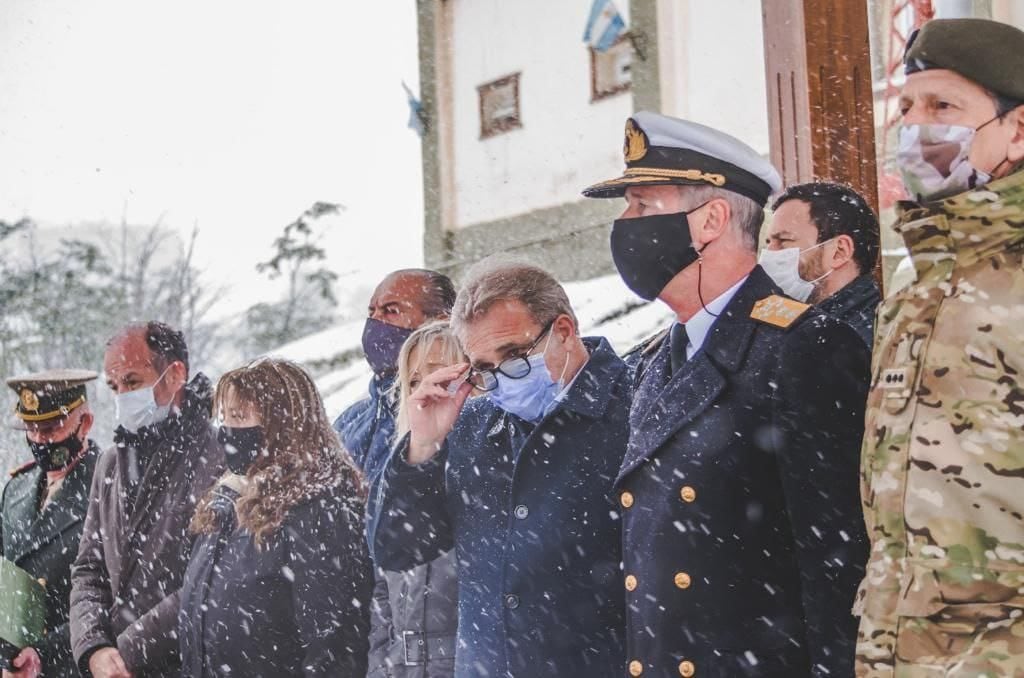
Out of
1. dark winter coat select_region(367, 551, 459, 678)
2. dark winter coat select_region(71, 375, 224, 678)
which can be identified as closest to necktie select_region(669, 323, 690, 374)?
dark winter coat select_region(367, 551, 459, 678)

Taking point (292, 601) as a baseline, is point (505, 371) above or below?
above

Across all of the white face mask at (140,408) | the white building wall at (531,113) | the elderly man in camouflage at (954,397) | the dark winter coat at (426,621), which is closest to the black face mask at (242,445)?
the dark winter coat at (426,621)

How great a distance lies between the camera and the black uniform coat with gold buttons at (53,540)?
5621 millimetres

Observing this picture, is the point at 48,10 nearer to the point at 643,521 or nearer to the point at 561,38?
the point at 561,38

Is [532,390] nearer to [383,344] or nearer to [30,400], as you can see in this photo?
[383,344]

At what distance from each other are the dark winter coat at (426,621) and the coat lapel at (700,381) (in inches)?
45.9

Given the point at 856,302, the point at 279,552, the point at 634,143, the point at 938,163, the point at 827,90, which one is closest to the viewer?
the point at 938,163

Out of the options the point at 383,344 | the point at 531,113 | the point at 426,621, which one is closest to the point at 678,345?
the point at 426,621

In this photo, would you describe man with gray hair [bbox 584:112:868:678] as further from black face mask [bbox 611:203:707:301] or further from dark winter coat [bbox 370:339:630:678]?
dark winter coat [bbox 370:339:630:678]

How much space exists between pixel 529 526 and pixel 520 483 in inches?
4.4

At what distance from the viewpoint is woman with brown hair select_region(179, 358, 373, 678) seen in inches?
166

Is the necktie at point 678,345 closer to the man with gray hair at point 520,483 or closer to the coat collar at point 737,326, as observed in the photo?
the coat collar at point 737,326

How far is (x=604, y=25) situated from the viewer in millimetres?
13500

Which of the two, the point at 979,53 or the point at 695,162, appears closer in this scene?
the point at 979,53
